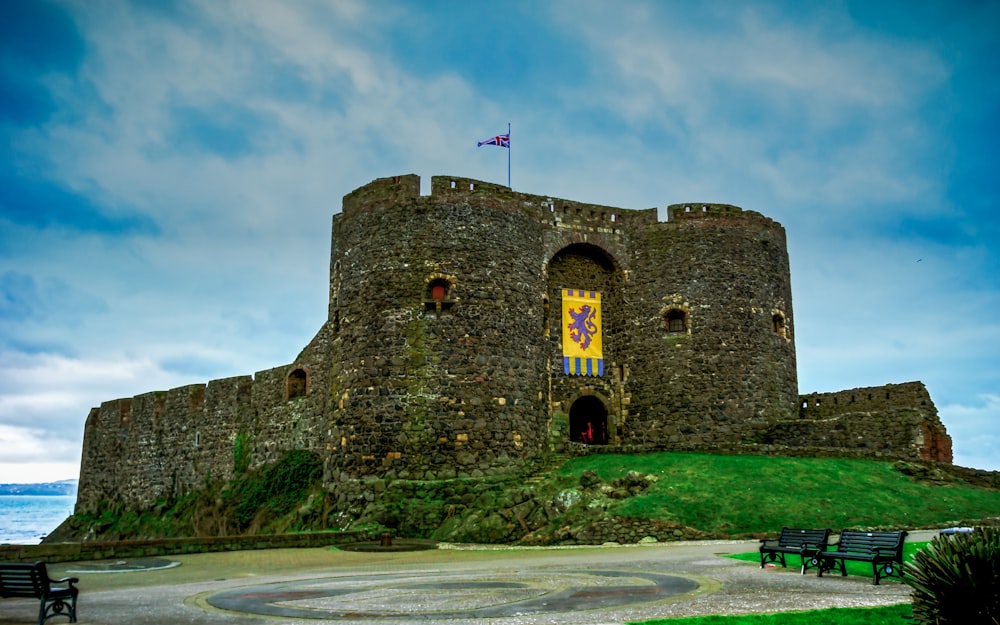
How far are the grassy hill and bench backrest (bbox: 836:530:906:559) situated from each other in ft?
22.6

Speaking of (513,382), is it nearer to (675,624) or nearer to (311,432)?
(311,432)

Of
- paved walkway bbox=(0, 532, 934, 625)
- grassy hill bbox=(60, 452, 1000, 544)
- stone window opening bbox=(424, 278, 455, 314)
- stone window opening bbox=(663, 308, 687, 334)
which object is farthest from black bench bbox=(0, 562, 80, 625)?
stone window opening bbox=(663, 308, 687, 334)

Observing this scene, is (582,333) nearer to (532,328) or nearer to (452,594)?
(532,328)

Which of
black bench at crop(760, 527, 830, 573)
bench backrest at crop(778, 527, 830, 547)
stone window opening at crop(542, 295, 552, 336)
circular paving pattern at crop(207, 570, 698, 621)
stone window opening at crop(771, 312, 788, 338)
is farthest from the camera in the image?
stone window opening at crop(771, 312, 788, 338)

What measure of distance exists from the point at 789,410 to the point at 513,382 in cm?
966

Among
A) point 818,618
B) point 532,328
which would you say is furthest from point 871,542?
point 532,328

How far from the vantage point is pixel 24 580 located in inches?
334

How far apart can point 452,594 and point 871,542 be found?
5224 mm

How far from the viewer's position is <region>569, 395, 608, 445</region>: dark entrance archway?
2880cm

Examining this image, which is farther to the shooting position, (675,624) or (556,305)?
(556,305)

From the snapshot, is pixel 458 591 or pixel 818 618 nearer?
pixel 818 618

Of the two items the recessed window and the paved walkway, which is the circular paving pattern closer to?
the paved walkway

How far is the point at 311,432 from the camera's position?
29.0 meters

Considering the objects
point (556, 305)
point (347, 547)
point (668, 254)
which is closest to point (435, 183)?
point (556, 305)
